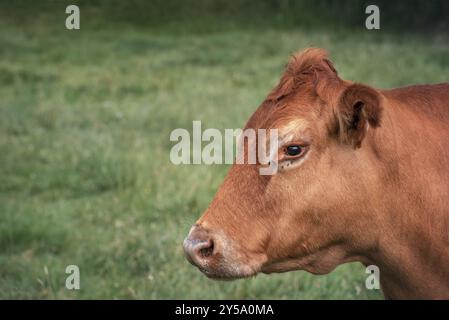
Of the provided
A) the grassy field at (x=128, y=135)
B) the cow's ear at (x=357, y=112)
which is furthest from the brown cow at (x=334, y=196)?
the grassy field at (x=128, y=135)

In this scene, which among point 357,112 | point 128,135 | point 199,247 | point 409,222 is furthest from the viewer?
point 128,135

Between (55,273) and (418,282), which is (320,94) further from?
(55,273)

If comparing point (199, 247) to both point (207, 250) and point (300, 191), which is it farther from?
point (300, 191)

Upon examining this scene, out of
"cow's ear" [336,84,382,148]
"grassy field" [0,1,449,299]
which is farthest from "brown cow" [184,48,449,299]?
"grassy field" [0,1,449,299]

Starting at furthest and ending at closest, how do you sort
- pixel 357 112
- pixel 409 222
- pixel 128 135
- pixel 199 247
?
pixel 128 135, pixel 409 222, pixel 357 112, pixel 199 247

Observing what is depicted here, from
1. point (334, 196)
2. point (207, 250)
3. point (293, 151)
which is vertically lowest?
point (207, 250)

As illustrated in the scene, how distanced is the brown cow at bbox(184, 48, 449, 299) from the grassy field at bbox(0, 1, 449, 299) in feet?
6.29

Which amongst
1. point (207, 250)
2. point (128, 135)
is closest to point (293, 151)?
point (207, 250)

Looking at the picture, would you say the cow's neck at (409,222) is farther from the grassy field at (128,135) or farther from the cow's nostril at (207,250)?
the grassy field at (128,135)

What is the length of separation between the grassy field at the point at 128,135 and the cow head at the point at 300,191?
6.54 feet

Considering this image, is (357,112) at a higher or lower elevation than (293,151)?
higher

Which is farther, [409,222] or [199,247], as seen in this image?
[409,222]

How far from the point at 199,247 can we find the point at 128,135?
19.6ft

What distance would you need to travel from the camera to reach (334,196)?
3730 mm
